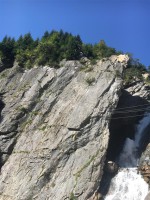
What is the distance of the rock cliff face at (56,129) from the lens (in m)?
40.7

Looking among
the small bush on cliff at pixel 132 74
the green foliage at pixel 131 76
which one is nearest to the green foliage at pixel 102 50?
the small bush on cliff at pixel 132 74

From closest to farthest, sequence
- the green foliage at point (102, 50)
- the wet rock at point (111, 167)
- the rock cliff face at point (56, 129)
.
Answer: the rock cliff face at point (56, 129)
the wet rock at point (111, 167)
the green foliage at point (102, 50)

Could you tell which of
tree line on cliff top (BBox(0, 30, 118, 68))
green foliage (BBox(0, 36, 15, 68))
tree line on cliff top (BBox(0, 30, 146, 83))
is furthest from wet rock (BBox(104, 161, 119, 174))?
green foliage (BBox(0, 36, 15, 68))

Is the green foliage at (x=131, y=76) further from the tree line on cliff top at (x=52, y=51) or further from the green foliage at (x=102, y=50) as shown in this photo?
the green foliage at (x=102, y=50)

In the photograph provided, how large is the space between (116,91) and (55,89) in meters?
7.21

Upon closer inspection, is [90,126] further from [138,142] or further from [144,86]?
[144,86]

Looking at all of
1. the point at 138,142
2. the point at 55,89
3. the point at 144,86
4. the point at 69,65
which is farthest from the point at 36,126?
the point at 144,86

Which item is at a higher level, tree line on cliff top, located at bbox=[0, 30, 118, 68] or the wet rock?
tree line on cliff top, located at bbox=[0, 30, 118, 68]

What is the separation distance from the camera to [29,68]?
53500 millimetres

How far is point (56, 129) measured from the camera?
44.5 m

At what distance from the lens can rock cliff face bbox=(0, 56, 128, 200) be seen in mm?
40688

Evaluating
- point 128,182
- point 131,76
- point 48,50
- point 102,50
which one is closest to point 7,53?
point 48,50

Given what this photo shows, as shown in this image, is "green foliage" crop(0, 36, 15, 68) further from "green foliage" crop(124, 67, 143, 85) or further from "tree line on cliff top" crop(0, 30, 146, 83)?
"green foliage" crop(124, 67, 143, 85)

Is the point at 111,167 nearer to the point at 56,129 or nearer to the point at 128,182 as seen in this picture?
the point at 128,182
